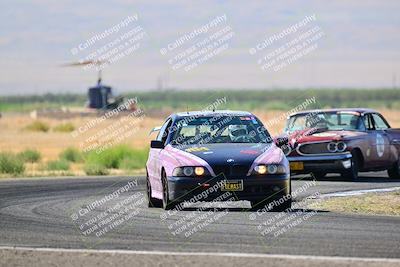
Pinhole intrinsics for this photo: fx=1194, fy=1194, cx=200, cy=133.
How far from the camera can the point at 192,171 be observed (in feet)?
54.9

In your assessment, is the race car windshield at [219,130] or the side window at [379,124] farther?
the side window at [379,124]

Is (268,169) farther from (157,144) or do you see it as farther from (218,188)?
(157,144)

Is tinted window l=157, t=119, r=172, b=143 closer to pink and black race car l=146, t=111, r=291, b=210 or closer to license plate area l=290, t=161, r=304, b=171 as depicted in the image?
pink and black race car l=146, t=111, r=291, b=210

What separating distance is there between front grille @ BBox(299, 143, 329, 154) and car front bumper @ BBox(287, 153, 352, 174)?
0.37 ft

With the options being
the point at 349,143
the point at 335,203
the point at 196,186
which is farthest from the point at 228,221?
the point at 349,143

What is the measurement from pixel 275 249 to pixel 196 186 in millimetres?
4416

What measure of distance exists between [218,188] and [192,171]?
0.46m

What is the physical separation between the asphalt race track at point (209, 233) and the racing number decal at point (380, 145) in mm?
6025

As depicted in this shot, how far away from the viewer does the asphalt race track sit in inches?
493

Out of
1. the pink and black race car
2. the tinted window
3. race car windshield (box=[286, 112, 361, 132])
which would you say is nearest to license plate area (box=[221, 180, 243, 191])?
the pink and black race car

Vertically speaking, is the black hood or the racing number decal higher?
the black hood

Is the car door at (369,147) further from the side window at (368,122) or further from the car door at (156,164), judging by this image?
the car door at (156,164)

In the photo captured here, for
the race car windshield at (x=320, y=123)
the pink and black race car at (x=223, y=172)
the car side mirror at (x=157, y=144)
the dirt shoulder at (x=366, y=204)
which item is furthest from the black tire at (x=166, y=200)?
the race car windshield at (x=320, y=123)

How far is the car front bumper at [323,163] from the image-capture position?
80.0ft
